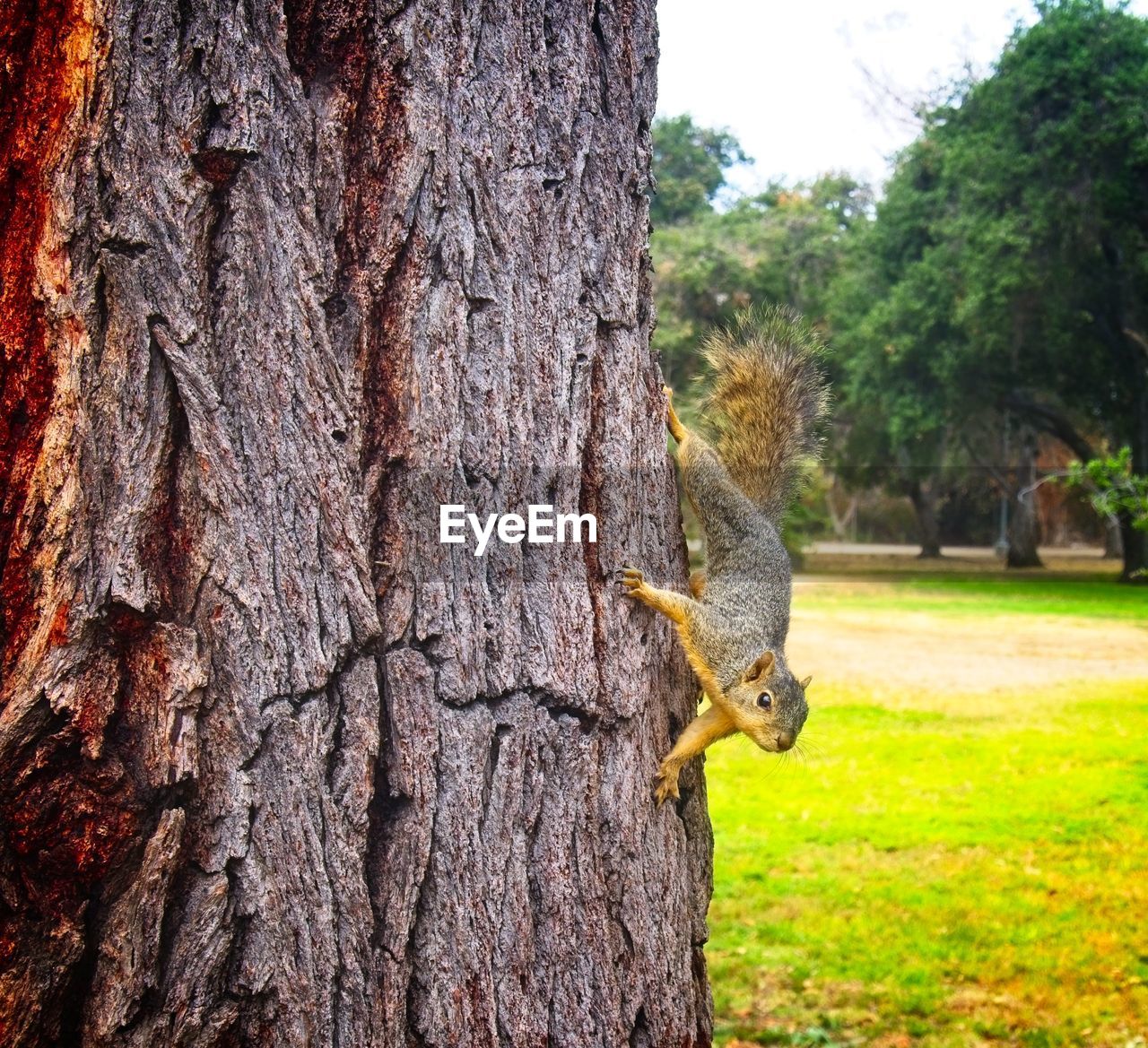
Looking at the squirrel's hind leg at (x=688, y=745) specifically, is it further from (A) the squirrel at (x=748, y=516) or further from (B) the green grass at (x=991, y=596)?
(B) the green grass at (x=991, y=596)

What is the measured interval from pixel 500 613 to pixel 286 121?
0.39 m

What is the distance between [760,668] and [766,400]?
333 mm

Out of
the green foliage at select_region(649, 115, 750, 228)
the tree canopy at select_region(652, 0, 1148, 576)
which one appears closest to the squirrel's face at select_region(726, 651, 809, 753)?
the green foliage at select_region(649, 115, 750, 228)

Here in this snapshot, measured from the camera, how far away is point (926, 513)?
8.91 m

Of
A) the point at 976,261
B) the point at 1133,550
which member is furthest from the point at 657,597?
the point at 1133,550

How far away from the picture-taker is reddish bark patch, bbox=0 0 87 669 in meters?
0.72

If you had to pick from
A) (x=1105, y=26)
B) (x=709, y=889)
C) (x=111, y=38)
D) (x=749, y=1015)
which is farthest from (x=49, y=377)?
(x=1105, y=26)

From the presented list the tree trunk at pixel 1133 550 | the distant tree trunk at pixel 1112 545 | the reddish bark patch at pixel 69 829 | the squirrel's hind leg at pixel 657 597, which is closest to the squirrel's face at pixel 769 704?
the squirrel's hind leg at pixel 657 597

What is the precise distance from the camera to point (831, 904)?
7.51 ft

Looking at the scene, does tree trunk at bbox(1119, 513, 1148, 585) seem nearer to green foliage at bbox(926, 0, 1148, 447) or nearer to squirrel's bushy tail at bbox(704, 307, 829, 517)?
green foliage at bbox(926, 0, 1148, 447)

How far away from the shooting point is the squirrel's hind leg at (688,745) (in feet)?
2.89

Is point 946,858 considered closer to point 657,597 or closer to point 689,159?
point 657,597

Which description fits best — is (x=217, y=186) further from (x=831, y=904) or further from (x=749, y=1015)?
(x=831, y=904)

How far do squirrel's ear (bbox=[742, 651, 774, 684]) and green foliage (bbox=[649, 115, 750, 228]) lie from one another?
174 inches
